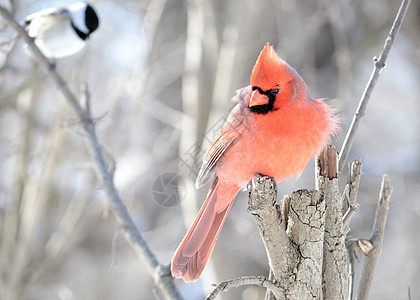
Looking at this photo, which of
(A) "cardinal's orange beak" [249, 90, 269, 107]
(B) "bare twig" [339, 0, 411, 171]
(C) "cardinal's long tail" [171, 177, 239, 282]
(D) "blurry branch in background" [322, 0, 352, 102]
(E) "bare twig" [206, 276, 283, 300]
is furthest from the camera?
(D) "blurry branch in background" [322, 0, 352, 102]

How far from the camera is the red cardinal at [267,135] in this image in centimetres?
157

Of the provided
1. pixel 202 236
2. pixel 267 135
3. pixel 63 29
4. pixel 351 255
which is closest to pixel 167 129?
pixel 63 29

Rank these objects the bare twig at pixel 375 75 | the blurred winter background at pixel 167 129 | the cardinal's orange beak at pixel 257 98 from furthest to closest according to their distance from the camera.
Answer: the blurred winter background at pixel 167 129
the cardinal's orange beak at pixel 257 98
the bare twig at pixel 375 75

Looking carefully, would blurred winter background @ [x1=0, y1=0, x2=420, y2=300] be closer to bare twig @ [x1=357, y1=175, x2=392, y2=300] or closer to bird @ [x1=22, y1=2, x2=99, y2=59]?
bird @ [x1=22, y1=2, x2=99, y2=59]

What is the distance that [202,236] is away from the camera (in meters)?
1.76

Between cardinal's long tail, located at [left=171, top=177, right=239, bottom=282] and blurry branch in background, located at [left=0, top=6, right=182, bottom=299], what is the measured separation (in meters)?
0.06

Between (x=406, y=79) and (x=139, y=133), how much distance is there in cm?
248

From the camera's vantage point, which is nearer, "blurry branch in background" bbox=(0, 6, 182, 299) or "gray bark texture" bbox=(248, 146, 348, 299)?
"gray bark texture" bbox=(248, 146, 348, 299)

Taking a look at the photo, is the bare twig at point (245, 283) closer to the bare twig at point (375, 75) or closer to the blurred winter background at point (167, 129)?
the bare twig at point (375, 75)

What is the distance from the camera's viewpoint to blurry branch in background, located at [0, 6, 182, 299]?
167cm

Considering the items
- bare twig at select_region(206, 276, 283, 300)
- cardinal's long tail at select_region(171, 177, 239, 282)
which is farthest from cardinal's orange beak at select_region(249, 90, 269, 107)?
bare twig at select_region(206, 276, 283, 300)

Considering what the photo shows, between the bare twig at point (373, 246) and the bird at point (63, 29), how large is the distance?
215 centimetres

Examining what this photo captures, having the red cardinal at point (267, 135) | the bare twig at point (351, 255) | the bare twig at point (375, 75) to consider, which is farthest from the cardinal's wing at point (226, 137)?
the bare twig at point (351, 255)

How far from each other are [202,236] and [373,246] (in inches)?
23.3
